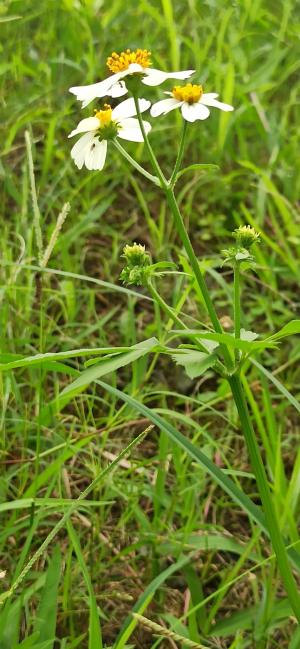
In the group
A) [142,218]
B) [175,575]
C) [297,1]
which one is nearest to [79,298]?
[142,218]

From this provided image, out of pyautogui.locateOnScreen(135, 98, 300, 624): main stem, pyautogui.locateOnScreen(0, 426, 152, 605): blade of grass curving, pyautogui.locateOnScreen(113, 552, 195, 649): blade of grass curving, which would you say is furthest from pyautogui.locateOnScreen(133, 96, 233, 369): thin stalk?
pyautogui.locateOnScreen(113, 552, 195, 649): blade of grass curving

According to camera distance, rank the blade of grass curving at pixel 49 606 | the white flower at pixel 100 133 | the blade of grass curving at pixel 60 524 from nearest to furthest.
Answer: the blade of grass curving at pixel 60 524, the white flower at pixel 100 133, the blade of grass curving at pixel 49 606

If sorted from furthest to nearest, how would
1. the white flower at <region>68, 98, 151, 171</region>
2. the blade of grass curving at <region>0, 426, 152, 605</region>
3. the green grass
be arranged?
the green grass, the white flower at <region>68, 98, 151, 171</region>, the blade of grass curving at <region>0, 426, 152, 605</region>

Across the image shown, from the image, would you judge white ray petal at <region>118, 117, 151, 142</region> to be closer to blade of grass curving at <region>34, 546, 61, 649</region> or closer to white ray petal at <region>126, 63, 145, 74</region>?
white ray petal at <region>126, 63, 145, 74</region>

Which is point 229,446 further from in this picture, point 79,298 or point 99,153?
point 99,153

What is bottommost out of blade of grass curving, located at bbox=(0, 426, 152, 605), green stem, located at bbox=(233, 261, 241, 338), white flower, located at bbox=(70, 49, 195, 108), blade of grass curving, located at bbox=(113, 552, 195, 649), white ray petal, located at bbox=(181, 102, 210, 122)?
blade of grass curving, located at bbox=(113, 552, 195, 649)

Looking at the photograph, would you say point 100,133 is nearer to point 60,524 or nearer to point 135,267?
point 135,267

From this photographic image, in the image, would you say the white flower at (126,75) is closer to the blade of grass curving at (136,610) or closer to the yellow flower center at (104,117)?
the yellow flower center at (104,117)

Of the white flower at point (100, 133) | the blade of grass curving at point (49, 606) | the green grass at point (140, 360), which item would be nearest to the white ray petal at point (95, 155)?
the white flower at point (100, 133)
